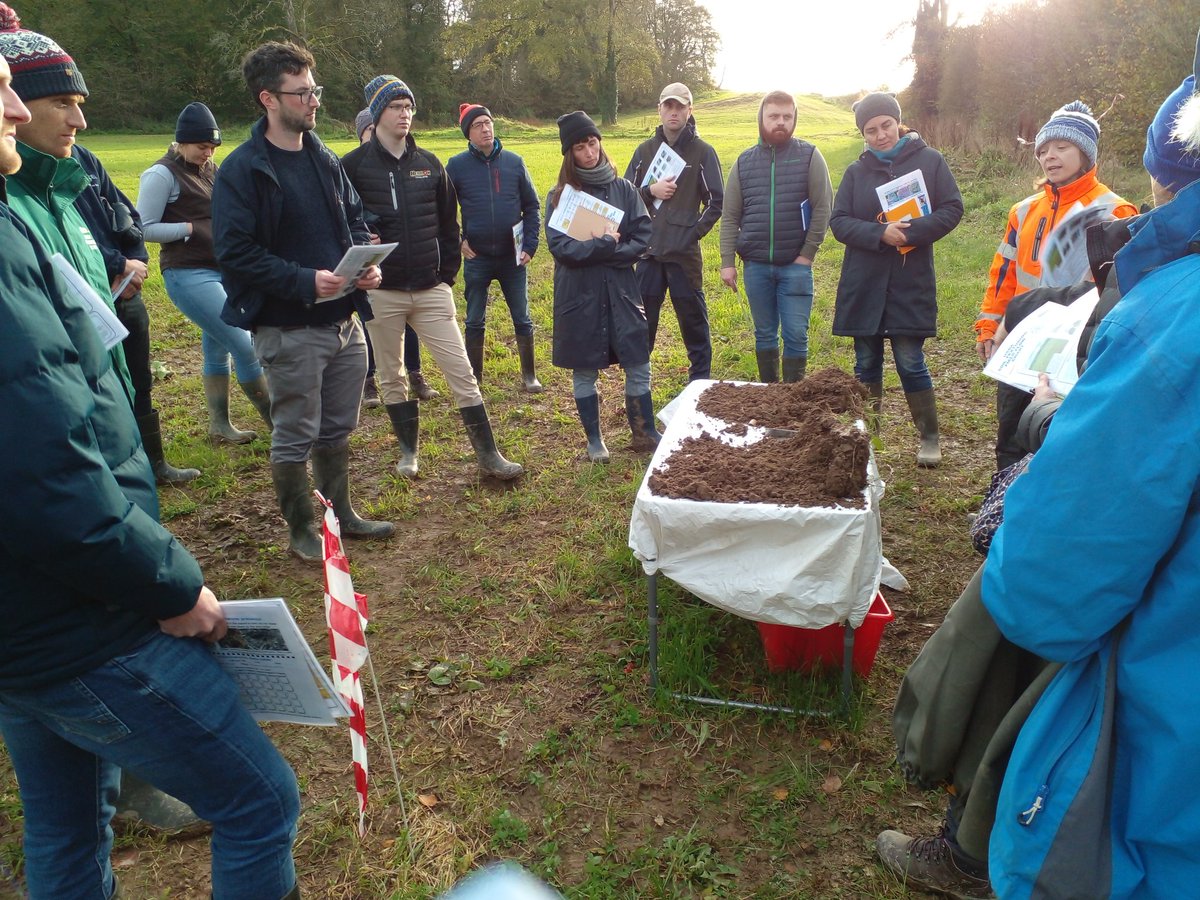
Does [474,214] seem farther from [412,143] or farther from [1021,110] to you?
[1021,110]

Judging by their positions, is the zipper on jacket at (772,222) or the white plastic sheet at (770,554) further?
the zipper on jacket at (772,222)

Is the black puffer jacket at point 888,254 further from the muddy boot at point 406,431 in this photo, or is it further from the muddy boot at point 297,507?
the muddy boot at point 297,507

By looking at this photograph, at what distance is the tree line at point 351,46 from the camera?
44.6m

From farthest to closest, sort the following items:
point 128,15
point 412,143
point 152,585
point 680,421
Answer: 1. point 128,15
2. point 412,143
3. point 680,421
4. point 152,585

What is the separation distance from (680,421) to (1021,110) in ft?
56.9

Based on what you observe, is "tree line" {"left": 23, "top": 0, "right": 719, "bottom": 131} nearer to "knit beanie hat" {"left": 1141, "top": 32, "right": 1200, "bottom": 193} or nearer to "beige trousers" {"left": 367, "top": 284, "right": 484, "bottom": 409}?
"beige trousers" {"left": 367, "top": 284, "right": 484, "bottom": 409}

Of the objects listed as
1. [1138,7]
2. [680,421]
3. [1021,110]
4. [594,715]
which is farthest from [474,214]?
[1021,110]

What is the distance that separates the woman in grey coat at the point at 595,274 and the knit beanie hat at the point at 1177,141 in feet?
11.6

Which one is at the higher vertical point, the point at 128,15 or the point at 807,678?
the point at 128,15

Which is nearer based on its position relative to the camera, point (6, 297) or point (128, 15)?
point (6, 297)

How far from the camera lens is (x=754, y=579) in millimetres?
2848

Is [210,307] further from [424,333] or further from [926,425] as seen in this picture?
[926,425]

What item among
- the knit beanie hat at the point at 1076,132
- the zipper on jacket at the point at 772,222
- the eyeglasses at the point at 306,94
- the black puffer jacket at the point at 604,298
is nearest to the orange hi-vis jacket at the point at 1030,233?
the knit beanie hat at the point at 1076,132

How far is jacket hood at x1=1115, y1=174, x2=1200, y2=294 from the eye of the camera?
1.30 meters
